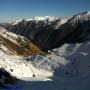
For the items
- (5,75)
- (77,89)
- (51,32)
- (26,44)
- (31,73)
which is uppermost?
(51,32)

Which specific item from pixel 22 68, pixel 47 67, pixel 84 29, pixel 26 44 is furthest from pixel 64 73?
pixel 84 29

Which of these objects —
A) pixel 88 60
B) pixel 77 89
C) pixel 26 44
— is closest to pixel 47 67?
pixel 88 60

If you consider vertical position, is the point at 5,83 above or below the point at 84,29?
below

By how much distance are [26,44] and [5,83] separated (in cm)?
6072

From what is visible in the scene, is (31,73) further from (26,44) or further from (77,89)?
(26,44)

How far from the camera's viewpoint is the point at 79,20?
181750 millimetres

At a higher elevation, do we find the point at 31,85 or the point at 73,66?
the point at 73,66

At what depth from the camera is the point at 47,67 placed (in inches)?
1750

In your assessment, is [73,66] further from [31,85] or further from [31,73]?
[31,85]

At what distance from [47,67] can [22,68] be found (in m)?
6.00

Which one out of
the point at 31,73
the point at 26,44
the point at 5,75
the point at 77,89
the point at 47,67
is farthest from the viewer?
the point at 26,44

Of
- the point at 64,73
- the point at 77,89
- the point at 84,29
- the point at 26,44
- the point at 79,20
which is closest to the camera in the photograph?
the point at 77,89

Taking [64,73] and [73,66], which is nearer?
[64,73]

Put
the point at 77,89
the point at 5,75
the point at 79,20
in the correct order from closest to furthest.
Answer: the point at 77,89 → the point at 5,75 → the point at 79,20
